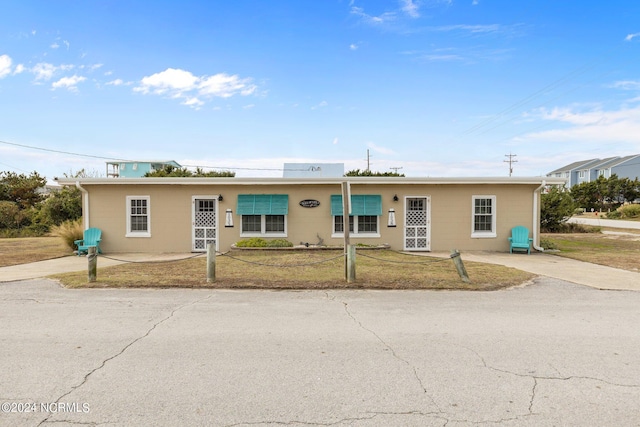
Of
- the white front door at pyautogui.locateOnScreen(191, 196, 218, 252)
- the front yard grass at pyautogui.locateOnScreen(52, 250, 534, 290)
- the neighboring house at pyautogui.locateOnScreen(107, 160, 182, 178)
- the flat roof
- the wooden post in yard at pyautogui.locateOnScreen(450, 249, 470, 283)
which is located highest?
the neighboring house at pyautogui.locateOnScreen(107, 160, 182, 178)

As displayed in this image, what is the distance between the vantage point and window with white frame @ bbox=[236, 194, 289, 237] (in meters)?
14.8

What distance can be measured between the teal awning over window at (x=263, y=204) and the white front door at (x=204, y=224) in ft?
3.42

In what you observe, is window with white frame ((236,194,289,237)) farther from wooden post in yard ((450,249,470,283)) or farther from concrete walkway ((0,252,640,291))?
wooden post in yard ((450,249,470,283))

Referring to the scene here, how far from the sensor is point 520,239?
1462cm

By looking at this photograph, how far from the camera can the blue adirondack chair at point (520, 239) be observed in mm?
14523

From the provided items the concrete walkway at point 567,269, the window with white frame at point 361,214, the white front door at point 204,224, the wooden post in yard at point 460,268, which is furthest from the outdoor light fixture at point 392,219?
the white front door at point 204,224

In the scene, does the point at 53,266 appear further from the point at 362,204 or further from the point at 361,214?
the point at 362,204

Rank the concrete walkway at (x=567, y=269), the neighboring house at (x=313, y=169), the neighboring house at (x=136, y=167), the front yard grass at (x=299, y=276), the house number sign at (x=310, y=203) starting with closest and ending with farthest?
1. the front yard grass at (x=299, y=276)
2. the concrete walkway at (x=567, y=269)
3. the house number sign at (x=310, y=203)
4. the neighboring house at (x=313, y=169)
5. the neighboring house at (x=136, y=167)

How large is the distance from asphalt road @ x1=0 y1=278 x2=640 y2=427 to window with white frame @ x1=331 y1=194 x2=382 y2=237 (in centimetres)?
770

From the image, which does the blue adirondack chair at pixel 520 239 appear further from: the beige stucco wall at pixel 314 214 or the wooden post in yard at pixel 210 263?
the wooden post in yard at pixel 210 263

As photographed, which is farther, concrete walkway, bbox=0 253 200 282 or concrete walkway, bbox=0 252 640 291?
concrete walkway, bbox=0 253 200 282

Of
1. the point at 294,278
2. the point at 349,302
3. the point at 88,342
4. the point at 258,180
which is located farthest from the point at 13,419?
the point at 258,180

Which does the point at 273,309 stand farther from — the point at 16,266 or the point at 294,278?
the point at 16,266

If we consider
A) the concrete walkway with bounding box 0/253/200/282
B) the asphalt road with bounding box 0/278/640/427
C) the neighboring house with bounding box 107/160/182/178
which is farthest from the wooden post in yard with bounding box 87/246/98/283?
the neighboring house with bounding box 107/160/182/178
